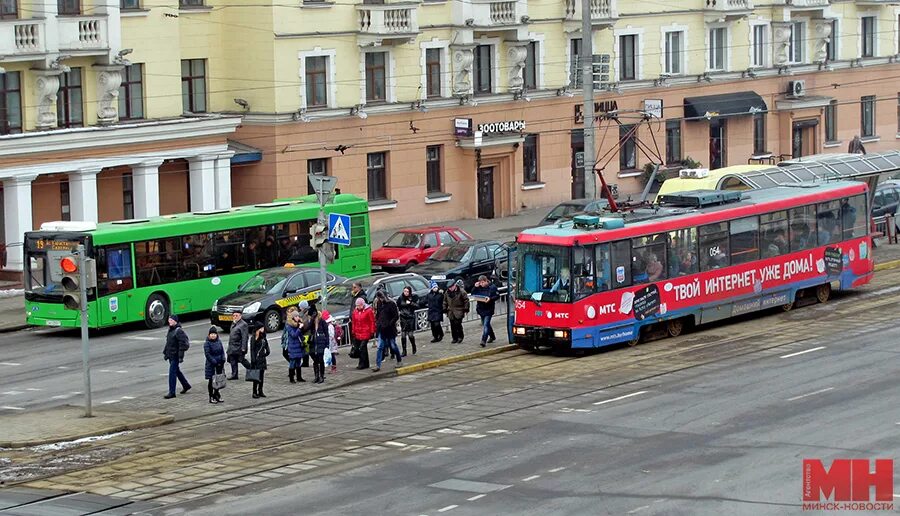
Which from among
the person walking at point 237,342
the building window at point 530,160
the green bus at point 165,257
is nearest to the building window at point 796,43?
the building window at point 530,160

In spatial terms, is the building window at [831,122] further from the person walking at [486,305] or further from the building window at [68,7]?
the person walking at [486,305]

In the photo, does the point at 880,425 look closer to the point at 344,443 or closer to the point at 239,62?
the point at 344,443

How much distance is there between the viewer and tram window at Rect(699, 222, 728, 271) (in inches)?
1459

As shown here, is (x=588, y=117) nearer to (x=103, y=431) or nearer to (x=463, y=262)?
(x=463, y=262)

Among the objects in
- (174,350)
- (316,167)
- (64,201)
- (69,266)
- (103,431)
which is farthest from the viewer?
(316,167)

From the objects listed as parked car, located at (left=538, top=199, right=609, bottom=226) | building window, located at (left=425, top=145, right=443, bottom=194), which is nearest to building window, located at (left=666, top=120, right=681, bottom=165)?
building window, located at (left=425, top=145, right=443, bottom=194)

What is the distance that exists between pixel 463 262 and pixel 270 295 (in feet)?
20.4

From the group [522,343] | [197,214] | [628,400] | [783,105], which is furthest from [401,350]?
[783,105]

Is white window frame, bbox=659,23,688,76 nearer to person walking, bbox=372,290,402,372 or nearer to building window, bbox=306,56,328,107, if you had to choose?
building window, bbox=306,56,328,107

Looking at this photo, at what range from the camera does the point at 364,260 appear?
4653 cm

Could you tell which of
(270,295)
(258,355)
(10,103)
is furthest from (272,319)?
(10,103)

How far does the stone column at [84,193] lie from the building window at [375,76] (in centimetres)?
1153

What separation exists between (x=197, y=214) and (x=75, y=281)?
13499 mm

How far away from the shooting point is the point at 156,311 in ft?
135
